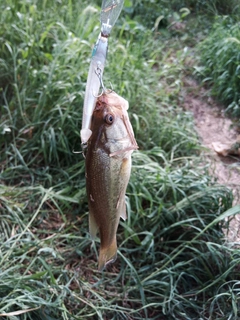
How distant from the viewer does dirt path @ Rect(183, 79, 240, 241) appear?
2.93 metres

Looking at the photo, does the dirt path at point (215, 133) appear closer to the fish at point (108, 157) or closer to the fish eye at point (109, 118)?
the fish at point (108, 157)

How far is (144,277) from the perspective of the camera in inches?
99.0

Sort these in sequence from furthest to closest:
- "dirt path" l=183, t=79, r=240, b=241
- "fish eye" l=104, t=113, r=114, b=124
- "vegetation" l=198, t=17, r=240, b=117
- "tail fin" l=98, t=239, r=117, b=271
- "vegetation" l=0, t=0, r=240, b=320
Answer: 1. "vegetation" l=198, t=17, r=240, b=117
2. "dirt path" l=183, t=79, r=240, b=241
3. "vegetation" l=0, t=0, r=240, b=320
4. "tail fin" l=98, t=239, r=117, b=271
5. "fish eye" l=104, t=113, r=114, b=124

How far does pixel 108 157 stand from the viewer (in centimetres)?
126

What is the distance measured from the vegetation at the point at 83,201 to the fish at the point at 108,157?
0.98 metres

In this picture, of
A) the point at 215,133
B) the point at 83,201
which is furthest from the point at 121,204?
the point at 215,133

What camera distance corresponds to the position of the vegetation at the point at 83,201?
235 centimetres

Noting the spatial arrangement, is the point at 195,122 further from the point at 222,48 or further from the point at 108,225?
the point at 108,225

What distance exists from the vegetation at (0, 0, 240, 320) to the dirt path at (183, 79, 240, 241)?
0.28ft

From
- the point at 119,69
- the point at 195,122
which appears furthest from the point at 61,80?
the point at 195,122

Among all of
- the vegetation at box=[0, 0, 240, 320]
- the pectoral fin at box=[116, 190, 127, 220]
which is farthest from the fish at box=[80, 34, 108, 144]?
the vegetation at box=[0, 0, 240, 320]

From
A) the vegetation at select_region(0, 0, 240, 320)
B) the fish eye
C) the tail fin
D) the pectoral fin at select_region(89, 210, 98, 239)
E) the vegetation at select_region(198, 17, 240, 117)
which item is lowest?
the vegetation at select_region(0, 0, 240, 320)

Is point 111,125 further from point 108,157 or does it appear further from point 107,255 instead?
point 107,255

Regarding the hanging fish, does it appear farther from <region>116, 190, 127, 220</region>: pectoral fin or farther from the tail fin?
the tail fin
